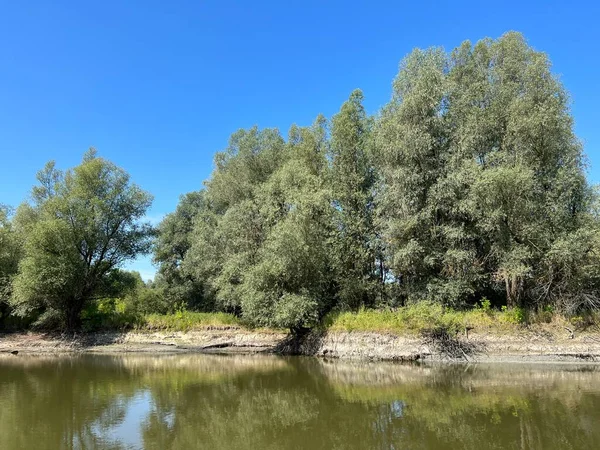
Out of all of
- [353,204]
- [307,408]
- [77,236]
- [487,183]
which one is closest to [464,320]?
[487,183]

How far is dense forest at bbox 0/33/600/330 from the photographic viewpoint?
25656 mm

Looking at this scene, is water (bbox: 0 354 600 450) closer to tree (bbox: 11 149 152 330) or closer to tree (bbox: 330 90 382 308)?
tree (bbox: 330 90 382 308)

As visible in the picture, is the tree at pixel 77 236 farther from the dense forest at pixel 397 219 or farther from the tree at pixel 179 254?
the tree at pixel 179 254

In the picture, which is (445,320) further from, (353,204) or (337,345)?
(353,204)

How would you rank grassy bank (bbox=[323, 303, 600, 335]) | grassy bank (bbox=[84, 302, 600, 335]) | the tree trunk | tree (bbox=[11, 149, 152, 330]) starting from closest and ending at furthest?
grassy bank (bbox=[323, 303, 600, 335]) → grassy bank (bbox=[84, 302, 600, 335]) → tree (bbox=[11, 149, 152, 330]) → the tree trunk

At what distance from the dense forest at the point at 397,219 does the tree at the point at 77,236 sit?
0.46 feet

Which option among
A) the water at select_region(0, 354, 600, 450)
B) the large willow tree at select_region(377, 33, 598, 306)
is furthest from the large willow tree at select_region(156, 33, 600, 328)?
the water at select_region(0, 354, 600, 450)

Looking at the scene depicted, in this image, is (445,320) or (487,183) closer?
(487,183)

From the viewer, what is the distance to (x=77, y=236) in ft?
125

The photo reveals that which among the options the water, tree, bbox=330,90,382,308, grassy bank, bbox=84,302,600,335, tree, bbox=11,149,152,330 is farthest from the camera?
tree, bbox=11,149,152,330

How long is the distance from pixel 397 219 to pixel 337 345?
9766 millimetres

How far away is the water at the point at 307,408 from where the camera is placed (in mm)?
10469

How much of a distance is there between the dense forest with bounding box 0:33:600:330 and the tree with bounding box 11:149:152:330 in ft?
0.46

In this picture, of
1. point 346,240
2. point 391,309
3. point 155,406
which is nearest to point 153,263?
point 346,240
